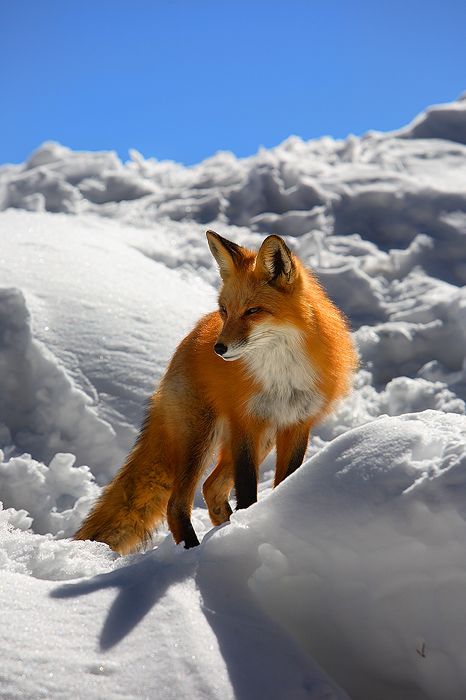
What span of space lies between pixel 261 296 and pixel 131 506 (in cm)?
116

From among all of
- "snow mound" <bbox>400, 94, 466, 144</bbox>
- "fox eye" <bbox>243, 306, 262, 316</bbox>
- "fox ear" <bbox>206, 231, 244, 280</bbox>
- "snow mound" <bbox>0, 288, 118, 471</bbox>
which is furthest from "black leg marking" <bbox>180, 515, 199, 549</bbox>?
"snow mound" <bbox>400, 94, 466, 144</bbox>

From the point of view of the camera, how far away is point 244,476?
3.16m

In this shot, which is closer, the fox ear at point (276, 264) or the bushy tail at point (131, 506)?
the fox ear at point (276, 264)

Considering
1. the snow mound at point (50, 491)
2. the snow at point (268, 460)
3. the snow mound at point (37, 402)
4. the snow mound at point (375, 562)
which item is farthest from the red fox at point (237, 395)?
the snow mound at point (37, 402)

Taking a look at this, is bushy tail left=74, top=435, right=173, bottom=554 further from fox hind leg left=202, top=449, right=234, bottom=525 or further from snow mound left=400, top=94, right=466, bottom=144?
snow mound left=400, top=94, right=466, bottom=144

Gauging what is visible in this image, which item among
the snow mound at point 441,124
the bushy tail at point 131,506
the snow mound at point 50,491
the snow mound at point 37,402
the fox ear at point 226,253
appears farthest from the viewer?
the snow mound at point 441,124

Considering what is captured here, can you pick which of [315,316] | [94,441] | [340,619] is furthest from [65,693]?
[94,441]

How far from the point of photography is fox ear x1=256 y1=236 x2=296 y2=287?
10.3ft

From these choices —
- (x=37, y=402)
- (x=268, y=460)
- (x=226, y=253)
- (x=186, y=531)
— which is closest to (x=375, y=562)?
(x=186, y=531)

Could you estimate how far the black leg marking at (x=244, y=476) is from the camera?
124 inches

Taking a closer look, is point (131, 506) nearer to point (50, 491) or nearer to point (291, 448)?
point (291, 448)

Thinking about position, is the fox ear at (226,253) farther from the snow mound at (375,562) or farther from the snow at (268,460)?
the snow mound at (375,562)

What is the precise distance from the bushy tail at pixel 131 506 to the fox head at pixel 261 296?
803 millimetres

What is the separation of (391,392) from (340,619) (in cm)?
395
